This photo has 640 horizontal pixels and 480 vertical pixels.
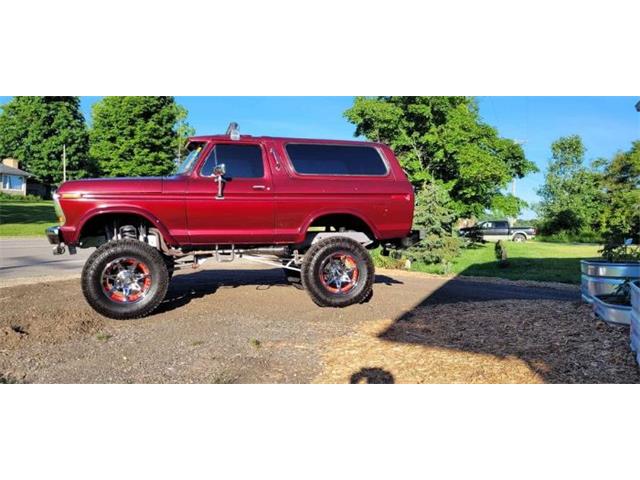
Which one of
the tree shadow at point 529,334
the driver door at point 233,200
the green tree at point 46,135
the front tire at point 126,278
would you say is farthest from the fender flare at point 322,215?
the green tree at point 46,135

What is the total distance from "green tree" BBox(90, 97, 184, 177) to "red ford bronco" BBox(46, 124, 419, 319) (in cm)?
404

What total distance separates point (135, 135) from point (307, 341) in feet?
27.5

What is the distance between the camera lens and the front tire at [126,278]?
596cm

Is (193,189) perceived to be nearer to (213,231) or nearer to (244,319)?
(213,231)

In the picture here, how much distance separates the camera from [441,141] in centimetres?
2109

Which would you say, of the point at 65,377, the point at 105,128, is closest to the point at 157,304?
the point at 65,377

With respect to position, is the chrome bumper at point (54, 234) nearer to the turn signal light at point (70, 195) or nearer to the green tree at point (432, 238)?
the turn signal light at point (70, 195)

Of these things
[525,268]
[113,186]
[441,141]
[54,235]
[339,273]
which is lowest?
[525,268]

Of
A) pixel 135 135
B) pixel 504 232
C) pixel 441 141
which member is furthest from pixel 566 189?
pixel 135 135

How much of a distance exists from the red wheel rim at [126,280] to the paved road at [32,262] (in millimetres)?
4455

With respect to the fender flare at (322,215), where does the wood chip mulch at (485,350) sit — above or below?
below

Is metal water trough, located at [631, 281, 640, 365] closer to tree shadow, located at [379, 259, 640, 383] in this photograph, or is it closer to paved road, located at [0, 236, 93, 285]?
tree shadow, located at [379, 259, 640, 383]

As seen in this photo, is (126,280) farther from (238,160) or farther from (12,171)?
(12,171)
